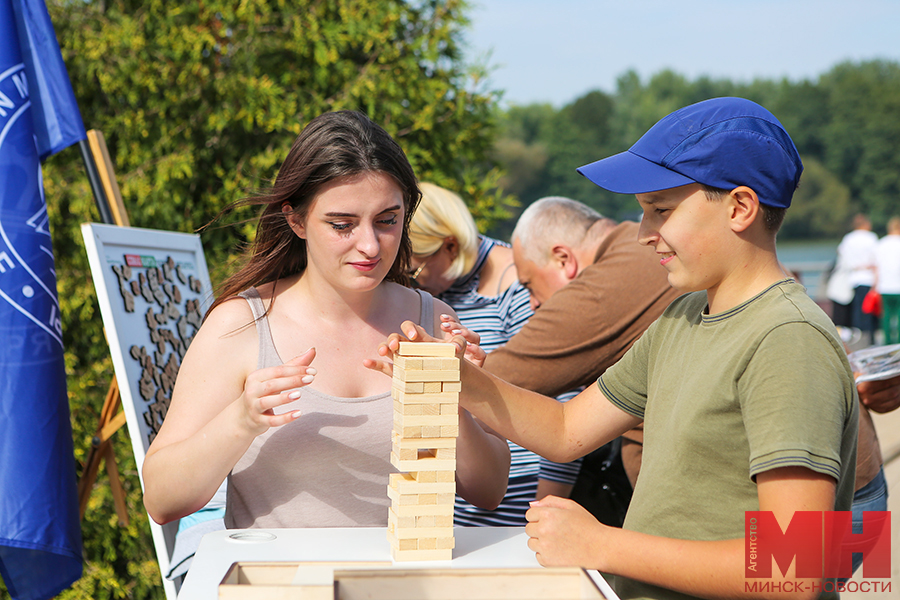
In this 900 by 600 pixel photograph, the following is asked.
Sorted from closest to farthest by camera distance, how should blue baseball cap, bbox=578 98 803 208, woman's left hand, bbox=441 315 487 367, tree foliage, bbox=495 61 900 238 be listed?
blue baseball cap, bbox=578 98 803 208
woman's left hand, bbox=441 315 487 367
tree foliage, bbox=495 61 900 238

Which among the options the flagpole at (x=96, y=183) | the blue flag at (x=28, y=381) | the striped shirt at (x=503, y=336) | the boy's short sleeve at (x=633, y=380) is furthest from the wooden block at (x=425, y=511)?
the flagpole at (x=96, y=183)

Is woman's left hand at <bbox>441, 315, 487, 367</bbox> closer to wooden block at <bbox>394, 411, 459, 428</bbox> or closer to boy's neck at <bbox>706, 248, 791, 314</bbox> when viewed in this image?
wooden block at <bbox>394, 411, 459, 428</bbox>

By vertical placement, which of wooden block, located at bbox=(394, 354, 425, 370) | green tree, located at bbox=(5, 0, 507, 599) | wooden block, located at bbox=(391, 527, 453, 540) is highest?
green tree, located at bbox=(5, 0, 507, 599)

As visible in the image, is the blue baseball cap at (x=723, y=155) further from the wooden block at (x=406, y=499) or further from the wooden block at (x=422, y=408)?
the wooden block at (x=406, y=499)

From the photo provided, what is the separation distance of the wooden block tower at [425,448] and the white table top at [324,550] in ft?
0.16

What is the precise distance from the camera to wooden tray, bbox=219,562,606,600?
1150mm

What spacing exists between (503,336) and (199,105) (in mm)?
2347

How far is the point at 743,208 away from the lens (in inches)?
54.4

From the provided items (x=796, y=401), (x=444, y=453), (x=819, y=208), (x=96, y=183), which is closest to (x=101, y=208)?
(x=96, y=183)

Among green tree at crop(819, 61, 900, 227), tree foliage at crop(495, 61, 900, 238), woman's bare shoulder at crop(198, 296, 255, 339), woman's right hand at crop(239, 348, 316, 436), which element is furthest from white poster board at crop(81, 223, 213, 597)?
green tree at crop(819, 61, 900, 227)

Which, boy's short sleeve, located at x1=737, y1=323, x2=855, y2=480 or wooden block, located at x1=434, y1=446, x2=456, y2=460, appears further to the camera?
wooden block, located at x1=434, y1=446, x2=456, y2=460

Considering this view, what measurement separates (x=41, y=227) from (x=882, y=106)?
68198 mm

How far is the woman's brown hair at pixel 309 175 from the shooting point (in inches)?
73.9

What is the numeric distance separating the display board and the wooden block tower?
1611 mm
